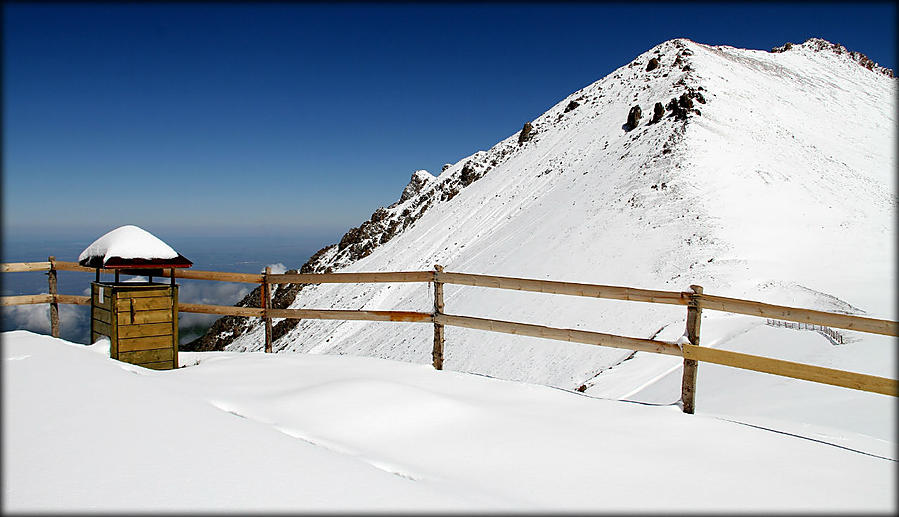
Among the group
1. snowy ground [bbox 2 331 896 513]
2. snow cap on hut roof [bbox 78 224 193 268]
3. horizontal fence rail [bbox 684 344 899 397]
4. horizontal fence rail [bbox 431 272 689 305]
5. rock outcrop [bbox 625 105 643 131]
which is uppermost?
rock outcrop [bbox 625 105 643 131]

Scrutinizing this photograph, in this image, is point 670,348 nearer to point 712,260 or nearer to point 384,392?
point 384,392

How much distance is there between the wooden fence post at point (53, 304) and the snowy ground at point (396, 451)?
383 cm

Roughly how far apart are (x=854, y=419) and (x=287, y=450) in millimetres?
6124

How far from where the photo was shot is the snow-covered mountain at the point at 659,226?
12.3 m

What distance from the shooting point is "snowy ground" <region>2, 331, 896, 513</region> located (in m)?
3.35

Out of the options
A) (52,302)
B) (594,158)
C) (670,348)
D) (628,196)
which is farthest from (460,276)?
(594,158)

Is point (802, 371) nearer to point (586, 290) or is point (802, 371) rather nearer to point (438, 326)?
point (586, 290)

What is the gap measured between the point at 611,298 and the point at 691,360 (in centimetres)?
104

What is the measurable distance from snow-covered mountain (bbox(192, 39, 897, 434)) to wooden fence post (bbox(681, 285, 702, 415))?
1.36m

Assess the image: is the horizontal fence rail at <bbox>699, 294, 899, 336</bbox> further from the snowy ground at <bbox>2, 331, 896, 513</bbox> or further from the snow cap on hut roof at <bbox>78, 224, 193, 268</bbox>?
the snow cap on hut roof at <bbox>78, 224, 193, 268</bbox>

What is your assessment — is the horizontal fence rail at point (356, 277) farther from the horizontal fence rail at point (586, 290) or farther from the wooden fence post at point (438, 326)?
the horizontal fence rail at point (586, 290)

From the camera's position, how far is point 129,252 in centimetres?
709

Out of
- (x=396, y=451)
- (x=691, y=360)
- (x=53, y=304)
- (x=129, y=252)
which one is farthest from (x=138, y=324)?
(x=691, y=360)

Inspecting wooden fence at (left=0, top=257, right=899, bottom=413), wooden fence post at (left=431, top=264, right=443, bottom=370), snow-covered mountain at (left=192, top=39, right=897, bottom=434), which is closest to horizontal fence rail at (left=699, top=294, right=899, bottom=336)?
wooden fence at (left=0, top=257, right=899, bottom=413)
